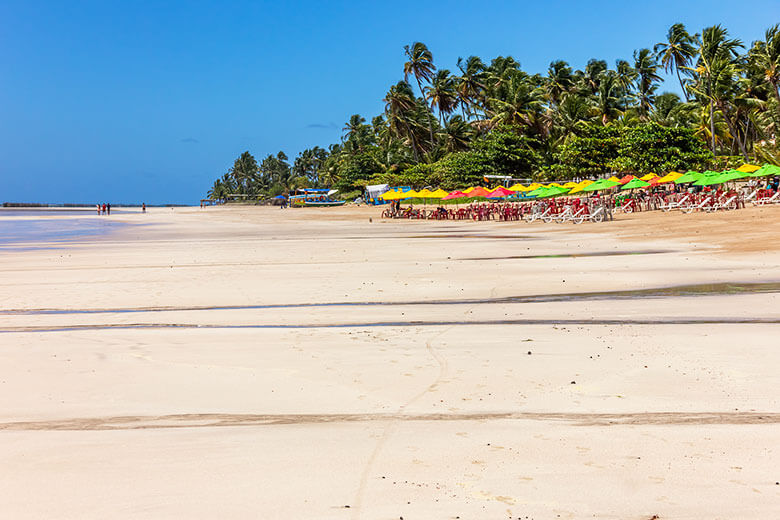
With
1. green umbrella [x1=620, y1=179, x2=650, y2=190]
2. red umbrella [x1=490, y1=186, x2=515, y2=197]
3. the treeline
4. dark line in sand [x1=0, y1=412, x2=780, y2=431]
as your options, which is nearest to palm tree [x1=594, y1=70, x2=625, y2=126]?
the treeline

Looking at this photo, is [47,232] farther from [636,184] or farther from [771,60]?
[771,60]

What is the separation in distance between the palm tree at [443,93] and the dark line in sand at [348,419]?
237 ft

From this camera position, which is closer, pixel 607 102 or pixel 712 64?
pixel 712 64

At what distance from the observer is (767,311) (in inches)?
307

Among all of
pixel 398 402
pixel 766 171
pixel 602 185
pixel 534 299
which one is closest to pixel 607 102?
pixel 602 185

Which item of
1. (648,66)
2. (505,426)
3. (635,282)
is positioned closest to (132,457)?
(505,426)

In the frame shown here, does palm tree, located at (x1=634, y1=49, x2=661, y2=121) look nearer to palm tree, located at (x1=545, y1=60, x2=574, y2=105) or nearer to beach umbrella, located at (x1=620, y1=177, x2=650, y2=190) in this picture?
palm tree, located at (x1=545, y1=60, x2=574, y2=105)

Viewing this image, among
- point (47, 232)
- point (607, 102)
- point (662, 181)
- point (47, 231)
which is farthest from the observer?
point (607, 102)

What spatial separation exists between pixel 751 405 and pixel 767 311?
4033 mm

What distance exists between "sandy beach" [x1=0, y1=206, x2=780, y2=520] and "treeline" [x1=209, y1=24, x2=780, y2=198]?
37.2m

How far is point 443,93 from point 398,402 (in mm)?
72245

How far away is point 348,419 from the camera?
14.3ft

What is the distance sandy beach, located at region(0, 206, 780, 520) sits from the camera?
3164 millimetres

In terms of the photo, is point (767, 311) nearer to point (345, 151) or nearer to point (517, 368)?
point (517, 368)
